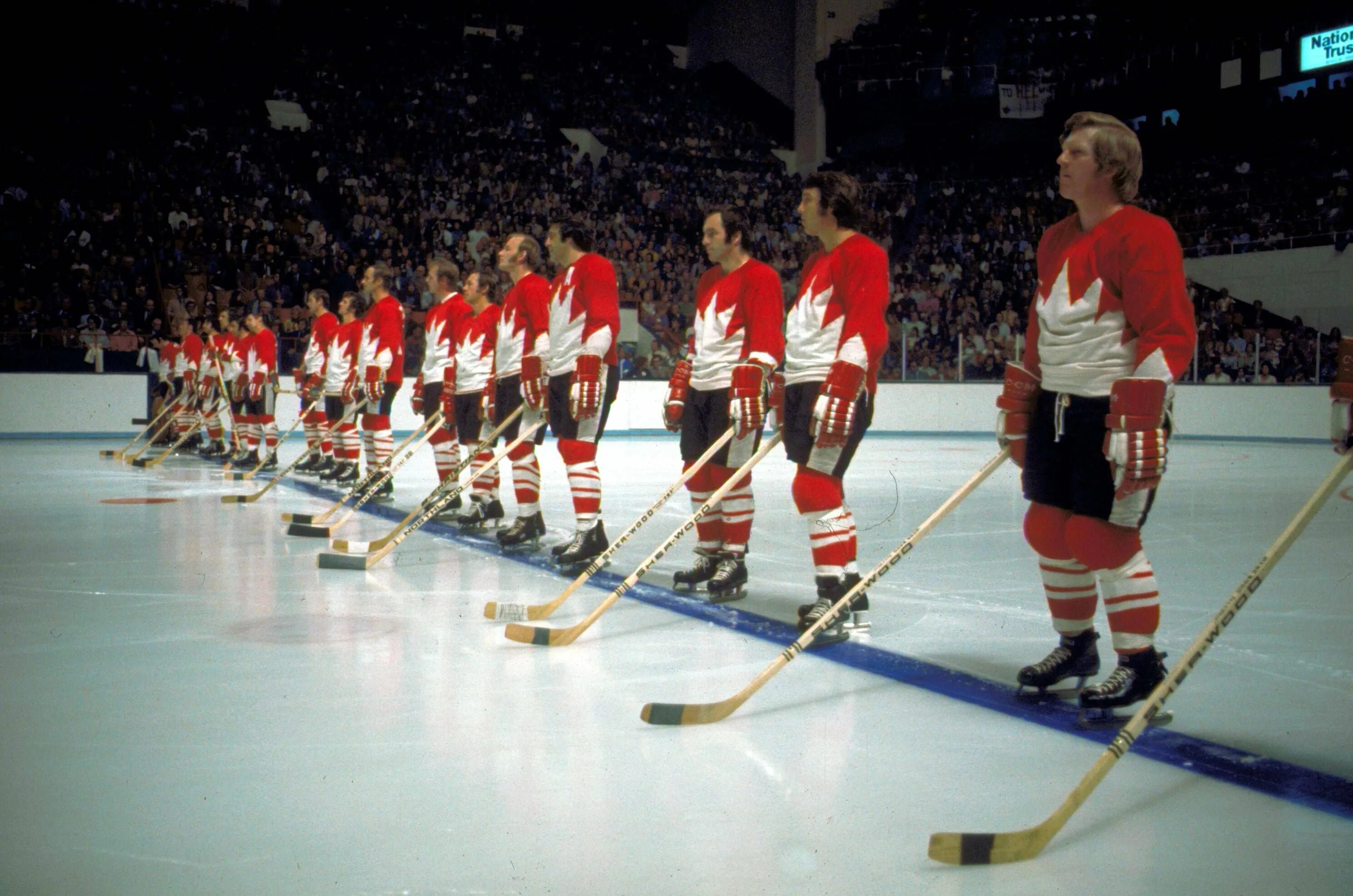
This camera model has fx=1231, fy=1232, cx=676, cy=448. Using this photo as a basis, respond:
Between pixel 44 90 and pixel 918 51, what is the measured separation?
1592cm

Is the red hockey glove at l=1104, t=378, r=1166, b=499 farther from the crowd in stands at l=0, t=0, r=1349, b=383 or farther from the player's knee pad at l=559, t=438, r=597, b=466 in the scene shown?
the crowd in stands at l=0, t=0, r=1349, b=383

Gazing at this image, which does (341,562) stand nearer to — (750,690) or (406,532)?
(406,532)

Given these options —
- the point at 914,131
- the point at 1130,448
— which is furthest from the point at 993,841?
the point at 914,131

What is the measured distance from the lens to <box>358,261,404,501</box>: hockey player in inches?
328

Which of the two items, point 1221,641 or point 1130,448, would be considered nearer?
point 1130,448

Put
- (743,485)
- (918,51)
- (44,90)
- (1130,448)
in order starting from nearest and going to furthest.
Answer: (1130,448)
(743,485)
(44,90)
(918,51)

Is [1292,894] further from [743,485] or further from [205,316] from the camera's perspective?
[205,316]

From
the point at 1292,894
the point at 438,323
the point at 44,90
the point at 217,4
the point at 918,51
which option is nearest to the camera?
the point at 1292,894

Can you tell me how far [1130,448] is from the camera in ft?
8.59

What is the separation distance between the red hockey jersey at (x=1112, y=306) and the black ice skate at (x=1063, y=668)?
651mm

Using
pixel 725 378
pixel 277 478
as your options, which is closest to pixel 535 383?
pixel 725 378

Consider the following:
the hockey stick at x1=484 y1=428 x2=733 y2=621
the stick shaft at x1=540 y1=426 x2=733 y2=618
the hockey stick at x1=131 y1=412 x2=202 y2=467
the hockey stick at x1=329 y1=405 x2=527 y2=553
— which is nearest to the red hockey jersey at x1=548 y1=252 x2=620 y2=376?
the hockey stick at x1=329 y1=405 x2=527 y2=553

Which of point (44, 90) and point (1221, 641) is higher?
point (44, 90)

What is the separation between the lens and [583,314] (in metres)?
5.46
